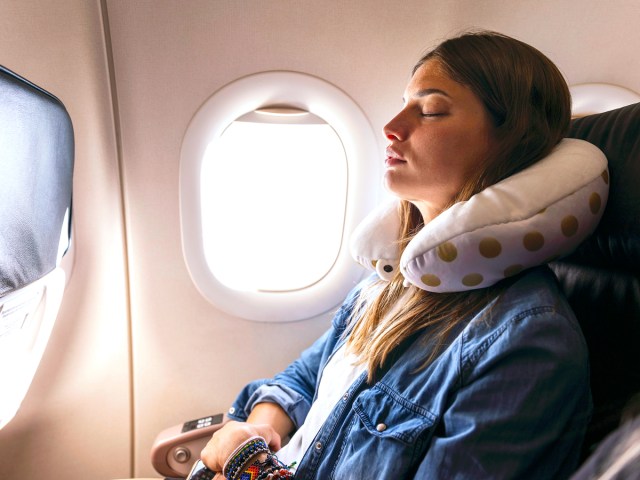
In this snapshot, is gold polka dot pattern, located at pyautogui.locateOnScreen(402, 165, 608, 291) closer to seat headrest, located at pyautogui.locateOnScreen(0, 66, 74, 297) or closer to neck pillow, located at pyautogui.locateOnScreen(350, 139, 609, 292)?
neck pillow, located at pyautogui.locateOnScreen(350, 139, 609, 292)

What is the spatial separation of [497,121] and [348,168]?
0.72 meters

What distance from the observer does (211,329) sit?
189 centimetres

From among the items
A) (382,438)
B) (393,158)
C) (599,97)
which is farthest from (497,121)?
(382,438)

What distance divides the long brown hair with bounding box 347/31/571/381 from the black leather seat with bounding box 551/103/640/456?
12 centimetres

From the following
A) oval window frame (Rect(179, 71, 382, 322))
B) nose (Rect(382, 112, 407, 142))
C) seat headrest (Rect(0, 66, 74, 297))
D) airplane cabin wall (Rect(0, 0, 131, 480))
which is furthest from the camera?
oval window frame (Rect(179, 71, 382, 322))

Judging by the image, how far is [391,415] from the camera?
1016mm

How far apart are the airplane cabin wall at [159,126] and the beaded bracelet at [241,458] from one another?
806 mm

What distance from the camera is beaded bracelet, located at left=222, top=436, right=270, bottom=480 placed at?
1080 mm

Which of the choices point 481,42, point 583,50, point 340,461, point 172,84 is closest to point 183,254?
point 172,84

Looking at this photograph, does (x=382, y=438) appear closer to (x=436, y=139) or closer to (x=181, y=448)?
(x=436, y=139)

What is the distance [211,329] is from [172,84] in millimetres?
872

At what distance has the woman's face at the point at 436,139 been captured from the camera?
3.67 feet

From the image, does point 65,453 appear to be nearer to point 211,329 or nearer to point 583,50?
point 211,329

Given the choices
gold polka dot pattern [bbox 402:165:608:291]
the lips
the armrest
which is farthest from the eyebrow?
the armrest
